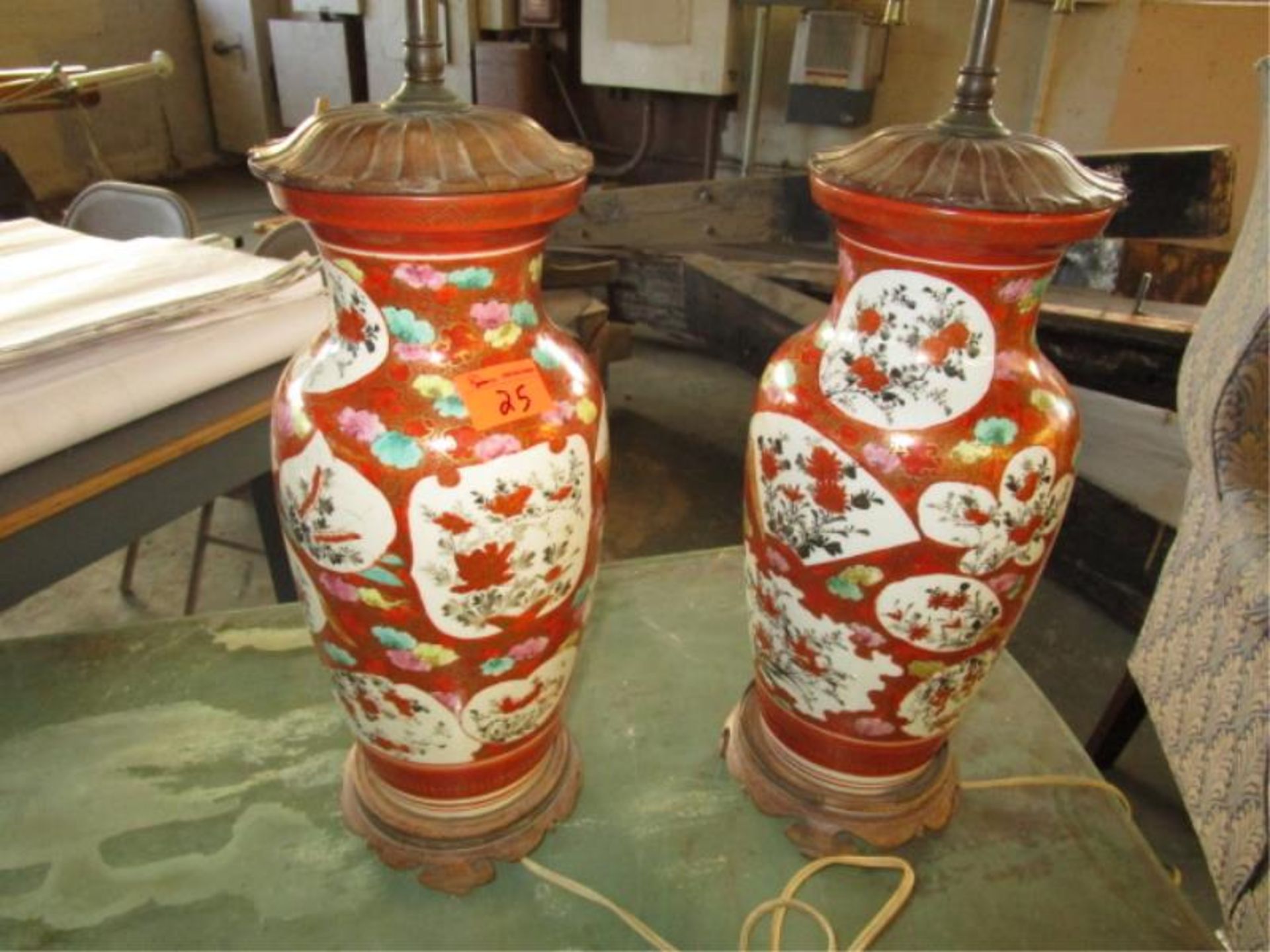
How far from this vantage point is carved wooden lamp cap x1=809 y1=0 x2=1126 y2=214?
1.88 feet

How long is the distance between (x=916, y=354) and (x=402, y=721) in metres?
0.48

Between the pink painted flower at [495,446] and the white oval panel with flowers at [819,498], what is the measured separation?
0.21 meters

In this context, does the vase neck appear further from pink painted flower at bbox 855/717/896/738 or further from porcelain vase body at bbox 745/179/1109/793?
pink painted flower at bbox 855/717/896/738

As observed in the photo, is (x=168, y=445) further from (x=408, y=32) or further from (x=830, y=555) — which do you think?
(x=830, y=555)

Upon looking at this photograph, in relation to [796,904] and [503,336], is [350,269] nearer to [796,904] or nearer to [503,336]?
[503,336]

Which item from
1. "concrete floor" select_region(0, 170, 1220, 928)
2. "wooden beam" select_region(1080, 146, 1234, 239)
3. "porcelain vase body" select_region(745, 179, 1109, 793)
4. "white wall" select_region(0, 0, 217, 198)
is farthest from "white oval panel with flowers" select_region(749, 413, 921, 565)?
"white wall" select_region(0, 0, 217, 198)

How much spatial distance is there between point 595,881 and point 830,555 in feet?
1.18

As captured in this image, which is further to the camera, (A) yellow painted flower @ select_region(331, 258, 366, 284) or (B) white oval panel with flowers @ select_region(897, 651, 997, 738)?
(B) white oval panel with flowers @ select_region(897, 651, 997, 738)

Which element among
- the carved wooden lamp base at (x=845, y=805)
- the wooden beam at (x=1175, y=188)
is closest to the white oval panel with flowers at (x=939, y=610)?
the carved wooden lamp base at (x=845, y=805)

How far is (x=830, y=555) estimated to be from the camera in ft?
2.25

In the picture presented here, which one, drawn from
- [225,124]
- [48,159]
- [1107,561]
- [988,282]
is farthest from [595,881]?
[225,124]

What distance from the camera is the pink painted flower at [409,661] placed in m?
0.66

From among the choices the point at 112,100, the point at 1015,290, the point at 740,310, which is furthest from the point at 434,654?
the point at 112,100

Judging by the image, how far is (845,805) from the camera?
83cm
